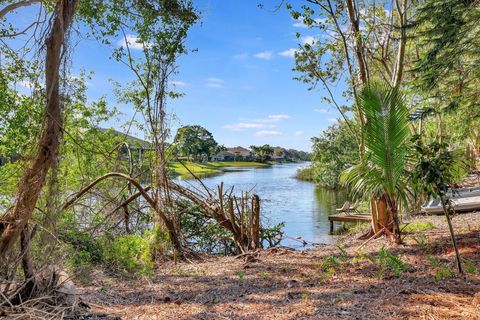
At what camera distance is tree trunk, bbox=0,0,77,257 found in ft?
10.6

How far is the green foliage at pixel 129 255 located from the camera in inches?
221

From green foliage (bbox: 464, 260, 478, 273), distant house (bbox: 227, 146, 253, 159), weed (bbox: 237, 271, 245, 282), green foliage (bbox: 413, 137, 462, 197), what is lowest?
weed (bbox: 237, 271, 245, 282)

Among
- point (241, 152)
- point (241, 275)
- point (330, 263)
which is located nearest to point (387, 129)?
point (330, 263)

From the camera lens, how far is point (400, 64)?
701 centimetres

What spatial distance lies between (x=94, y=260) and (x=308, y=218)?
10.6 meters

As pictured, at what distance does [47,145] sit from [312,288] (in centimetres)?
291

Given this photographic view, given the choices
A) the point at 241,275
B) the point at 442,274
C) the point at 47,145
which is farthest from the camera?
the point at 241,275

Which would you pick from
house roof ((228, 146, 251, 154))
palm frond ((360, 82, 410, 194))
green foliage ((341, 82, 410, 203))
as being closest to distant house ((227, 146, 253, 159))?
house roof ((228, 146, 251, 154))

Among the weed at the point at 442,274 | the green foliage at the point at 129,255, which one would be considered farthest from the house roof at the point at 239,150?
the weed at the point at 442,274

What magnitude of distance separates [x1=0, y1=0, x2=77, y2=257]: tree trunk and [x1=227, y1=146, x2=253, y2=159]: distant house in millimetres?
70202

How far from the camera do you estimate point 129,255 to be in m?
5.78

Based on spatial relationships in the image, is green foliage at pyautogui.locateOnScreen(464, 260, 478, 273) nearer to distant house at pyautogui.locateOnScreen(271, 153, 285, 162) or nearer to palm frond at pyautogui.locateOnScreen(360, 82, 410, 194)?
palm frond at pyautogui.locateOnScreen(360, 82, 410, 194)

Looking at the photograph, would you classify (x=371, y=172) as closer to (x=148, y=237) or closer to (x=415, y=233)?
(x=415, y=233)

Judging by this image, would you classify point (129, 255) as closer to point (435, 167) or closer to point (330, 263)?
point (330, 263)
